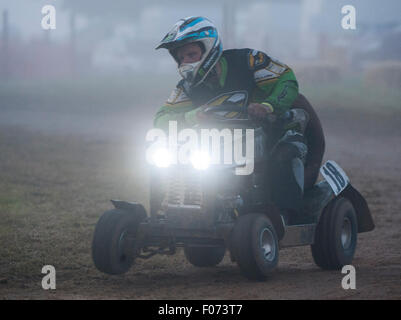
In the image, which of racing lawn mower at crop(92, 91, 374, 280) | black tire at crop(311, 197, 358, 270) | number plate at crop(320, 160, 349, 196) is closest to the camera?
racing lawn mower at crop(92, 91, 374, 280)

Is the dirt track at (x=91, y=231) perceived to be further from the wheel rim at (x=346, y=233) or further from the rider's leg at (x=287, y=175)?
the rider's leg at (x=287, y=175)

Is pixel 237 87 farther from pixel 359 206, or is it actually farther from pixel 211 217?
pixel 359 206

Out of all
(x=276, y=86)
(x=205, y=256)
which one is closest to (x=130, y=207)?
(x=205, y=256)

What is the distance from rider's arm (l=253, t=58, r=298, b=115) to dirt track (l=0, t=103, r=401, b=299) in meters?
1.32

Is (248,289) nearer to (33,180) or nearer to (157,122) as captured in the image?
(157,122)

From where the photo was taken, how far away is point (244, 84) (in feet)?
20.8

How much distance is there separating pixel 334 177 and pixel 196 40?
1.69 meters

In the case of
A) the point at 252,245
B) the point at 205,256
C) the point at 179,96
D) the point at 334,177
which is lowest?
the point at 205,256

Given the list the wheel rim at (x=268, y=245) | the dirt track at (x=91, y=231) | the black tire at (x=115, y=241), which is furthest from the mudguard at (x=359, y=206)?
the black tire at (x=115, y=241)

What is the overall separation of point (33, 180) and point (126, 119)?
10.8 meters

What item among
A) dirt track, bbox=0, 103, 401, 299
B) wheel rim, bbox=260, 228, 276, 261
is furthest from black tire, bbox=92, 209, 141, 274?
wheel rim, bbox=260, 228, 276, 261

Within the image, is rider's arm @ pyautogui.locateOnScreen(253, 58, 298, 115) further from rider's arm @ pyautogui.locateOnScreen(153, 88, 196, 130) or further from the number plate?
the number plate

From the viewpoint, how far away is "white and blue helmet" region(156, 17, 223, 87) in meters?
6.09

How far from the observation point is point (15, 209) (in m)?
10.1
